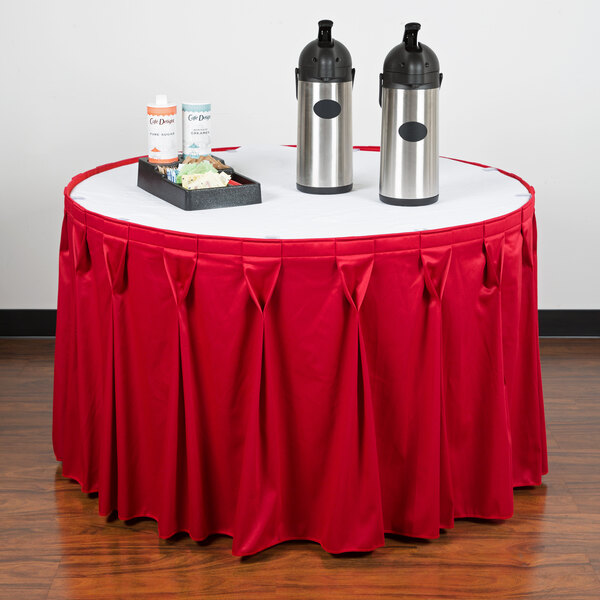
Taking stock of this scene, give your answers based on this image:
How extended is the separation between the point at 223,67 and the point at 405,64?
52.1 inches

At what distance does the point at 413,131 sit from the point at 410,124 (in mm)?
17

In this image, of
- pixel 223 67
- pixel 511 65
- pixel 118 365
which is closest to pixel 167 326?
pixel 118 365

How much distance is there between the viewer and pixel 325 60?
2.14m

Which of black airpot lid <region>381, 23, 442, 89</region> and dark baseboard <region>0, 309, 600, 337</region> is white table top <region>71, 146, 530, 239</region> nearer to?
black airpot lid <region>381, 23, 442, 89</region>

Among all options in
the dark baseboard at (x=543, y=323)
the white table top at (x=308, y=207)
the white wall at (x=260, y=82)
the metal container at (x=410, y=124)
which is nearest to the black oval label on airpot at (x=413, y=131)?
the metal container at (x=410, y=124)

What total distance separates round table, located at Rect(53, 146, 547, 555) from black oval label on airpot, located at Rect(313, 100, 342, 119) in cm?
20

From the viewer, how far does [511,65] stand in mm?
3195

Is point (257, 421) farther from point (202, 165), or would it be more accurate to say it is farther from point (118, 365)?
point (202, 165)

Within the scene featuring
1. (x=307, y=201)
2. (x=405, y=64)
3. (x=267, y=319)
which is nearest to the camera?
(x=267, y=319)

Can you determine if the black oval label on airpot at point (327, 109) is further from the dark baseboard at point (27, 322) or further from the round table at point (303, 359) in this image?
the dark baseboard at point (27, 322)

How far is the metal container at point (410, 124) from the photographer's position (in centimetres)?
201

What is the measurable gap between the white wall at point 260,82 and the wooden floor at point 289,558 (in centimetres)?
121

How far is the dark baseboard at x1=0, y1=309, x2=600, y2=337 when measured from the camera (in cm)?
340

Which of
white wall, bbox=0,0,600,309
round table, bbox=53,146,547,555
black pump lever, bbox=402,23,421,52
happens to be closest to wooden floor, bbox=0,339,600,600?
round table, bbox=53,146,547,555
